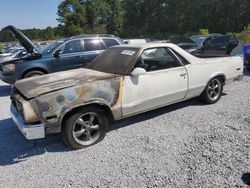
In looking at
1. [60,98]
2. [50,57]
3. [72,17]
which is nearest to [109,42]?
[50,57]

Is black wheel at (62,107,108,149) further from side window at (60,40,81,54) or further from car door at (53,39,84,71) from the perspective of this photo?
side window at (60,40,81,54)

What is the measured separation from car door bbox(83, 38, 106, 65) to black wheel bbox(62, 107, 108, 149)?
15.6 ft

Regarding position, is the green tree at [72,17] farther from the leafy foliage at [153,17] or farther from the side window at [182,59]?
the side window at [182,59]

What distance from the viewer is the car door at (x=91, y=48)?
28.4ft

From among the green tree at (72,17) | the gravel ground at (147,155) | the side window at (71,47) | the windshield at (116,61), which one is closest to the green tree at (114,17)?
the green tree at (72,17)

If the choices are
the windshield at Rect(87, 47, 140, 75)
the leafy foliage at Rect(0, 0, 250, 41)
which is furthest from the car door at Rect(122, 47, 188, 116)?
the leafy foliage at Rect(0, 0, 250, 41)

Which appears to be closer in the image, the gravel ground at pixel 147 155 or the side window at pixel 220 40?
the gravel ground at pixel 147 155

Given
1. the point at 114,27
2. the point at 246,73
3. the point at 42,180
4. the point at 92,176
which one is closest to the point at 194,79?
the point at 92,176

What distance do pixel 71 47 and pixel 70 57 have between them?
38 centimetres

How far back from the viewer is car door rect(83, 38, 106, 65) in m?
8.66

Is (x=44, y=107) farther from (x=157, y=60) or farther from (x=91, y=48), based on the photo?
(x=91, y=48)

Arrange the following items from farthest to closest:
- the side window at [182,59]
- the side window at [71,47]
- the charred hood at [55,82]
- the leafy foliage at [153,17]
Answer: the leafy foliage at [153,17] < the side window at [71,47] < the side window at [182,59] < the charred hood at [55,82]

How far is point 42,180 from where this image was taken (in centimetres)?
332

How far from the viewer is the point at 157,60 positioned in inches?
198
